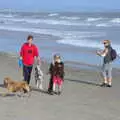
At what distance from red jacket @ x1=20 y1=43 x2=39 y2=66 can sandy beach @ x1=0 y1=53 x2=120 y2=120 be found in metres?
0.83

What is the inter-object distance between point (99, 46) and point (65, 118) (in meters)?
16.4

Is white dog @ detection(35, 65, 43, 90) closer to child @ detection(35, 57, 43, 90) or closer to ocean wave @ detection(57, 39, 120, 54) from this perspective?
child @ detection(35, 57, 43, 90)

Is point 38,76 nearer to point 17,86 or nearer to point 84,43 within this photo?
point 17,86

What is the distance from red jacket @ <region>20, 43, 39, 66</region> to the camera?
43.5 ft

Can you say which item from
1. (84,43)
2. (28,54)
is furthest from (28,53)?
(84,43)

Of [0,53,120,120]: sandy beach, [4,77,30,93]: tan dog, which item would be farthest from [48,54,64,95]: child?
[4,77,30,93]: tan dog

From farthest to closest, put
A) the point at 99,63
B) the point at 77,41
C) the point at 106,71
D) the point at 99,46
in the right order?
the point at 77,41
the point at 99,46
the point at 99,63
the point at 106,71

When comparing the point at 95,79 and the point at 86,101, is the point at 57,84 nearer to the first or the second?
the point at 86,101

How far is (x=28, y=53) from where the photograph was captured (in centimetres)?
1330

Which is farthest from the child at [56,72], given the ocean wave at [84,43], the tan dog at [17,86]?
the ocean wave at [84,43]

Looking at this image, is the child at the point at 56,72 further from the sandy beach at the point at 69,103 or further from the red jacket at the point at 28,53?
the red jacket at the point at 28,53

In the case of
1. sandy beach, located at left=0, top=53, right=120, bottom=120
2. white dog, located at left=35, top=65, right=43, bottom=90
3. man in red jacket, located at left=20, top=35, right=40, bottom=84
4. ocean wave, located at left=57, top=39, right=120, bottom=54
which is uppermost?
man in red jacket, located at left=20, top=35, right=40, bottom=84

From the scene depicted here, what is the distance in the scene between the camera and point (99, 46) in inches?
1057

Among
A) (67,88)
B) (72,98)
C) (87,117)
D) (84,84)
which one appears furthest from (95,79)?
(87,117)
